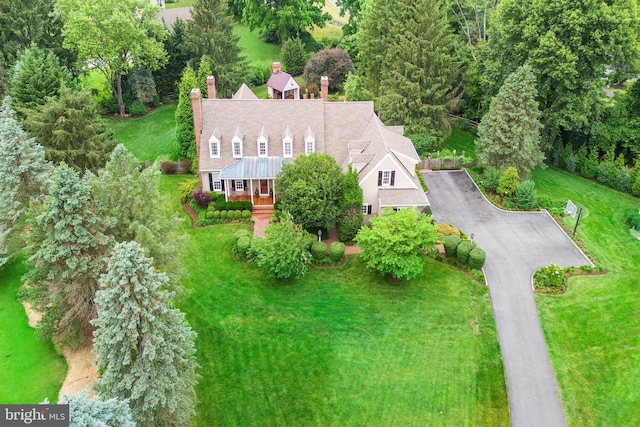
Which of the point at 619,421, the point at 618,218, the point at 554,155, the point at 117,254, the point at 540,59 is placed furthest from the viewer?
the point at 554,155

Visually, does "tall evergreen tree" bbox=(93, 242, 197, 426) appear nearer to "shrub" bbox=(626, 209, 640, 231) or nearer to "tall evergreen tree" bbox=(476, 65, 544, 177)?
"tall evergreen tree" bbox=(476, 65, 544, 177)

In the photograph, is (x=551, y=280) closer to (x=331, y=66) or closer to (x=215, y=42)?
(x=331, y=66)

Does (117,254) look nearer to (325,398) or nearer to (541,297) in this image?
(325,398)

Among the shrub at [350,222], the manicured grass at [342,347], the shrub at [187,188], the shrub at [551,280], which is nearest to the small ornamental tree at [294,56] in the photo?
the shrub at [187,188]

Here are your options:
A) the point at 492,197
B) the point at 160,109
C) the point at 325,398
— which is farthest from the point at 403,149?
the point at 160,109

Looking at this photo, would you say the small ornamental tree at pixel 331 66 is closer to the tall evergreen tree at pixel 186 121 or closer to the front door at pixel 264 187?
the tall evergreen tree at pixel 186 121

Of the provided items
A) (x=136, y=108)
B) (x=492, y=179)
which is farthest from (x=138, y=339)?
(x=136, y=108)

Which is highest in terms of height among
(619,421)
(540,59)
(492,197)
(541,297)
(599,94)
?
(540,59)
